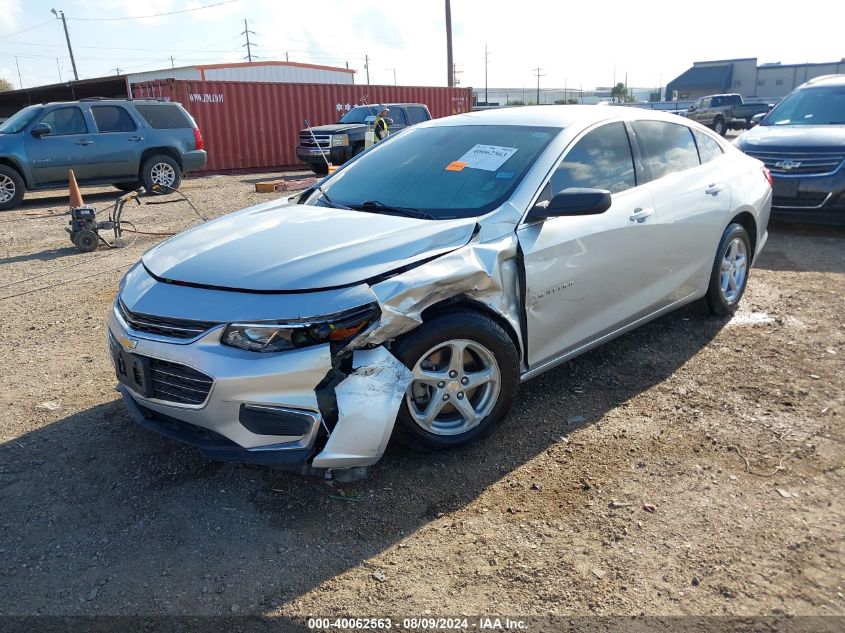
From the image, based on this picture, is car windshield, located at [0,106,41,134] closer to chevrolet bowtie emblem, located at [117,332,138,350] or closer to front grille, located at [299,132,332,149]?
front grille, located at [299,132,332,149]

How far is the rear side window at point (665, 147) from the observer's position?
4.52 meters

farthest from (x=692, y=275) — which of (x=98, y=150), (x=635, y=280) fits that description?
(x=98, y=150)

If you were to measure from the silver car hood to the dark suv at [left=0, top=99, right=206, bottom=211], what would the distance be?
33.8 ft

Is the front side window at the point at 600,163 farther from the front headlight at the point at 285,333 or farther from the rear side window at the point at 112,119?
the rear side window at the point at 112,119

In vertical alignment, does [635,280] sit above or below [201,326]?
below

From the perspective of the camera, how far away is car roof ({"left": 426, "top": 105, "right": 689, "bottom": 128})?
4.14 m

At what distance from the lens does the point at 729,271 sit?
5324 millimetres

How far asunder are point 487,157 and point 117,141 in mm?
11177

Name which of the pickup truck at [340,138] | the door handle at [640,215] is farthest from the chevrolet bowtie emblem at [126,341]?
the pickup truck at [340,138]

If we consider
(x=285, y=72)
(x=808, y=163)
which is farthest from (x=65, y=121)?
(x=285, y=72)

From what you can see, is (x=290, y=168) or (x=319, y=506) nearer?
(x=319, y=506)

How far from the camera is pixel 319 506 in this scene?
3090 millimetres

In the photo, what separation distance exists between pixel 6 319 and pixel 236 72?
41.1 m

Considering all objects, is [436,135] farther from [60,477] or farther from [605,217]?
[60,477]
